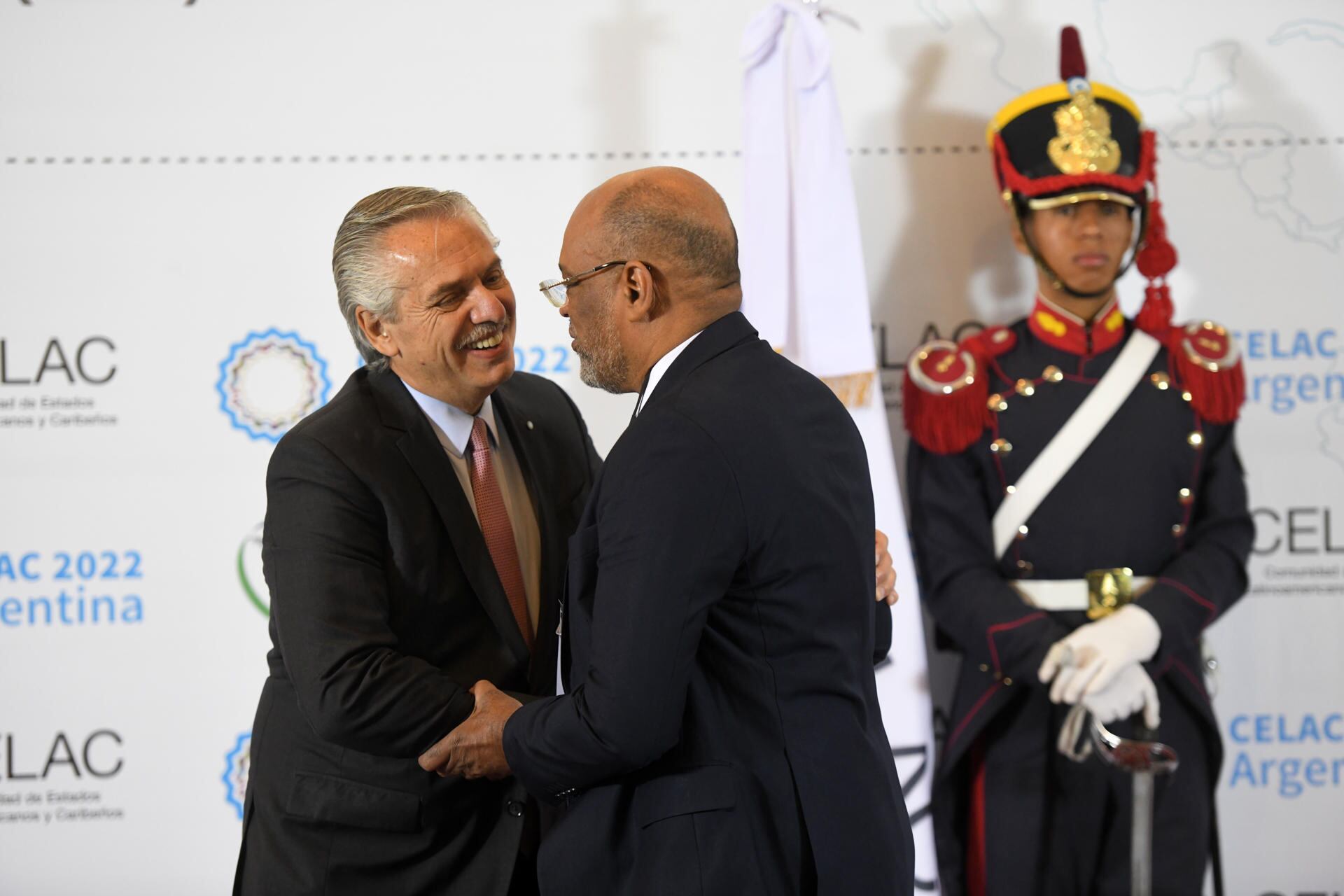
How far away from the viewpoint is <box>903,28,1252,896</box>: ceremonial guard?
2.54 meters

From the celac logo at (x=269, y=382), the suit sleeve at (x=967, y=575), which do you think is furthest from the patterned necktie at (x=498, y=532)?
the celac logo at (x=269, y=382)

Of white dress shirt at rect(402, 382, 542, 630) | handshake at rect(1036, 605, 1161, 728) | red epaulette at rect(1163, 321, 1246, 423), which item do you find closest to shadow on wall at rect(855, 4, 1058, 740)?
A: red epaulette at rect(1163, 321, 1246, 423)

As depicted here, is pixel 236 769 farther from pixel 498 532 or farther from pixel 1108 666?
pixel 1108 666

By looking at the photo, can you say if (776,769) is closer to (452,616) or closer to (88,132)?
(452,616)

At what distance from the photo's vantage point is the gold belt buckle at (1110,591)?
253cm

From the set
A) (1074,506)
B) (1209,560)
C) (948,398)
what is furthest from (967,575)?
(1209,560)

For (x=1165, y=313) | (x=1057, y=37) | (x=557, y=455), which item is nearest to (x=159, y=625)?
(x=557, y=455)

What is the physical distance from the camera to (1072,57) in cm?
268

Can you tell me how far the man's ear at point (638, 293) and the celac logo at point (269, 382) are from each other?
5.45 ft

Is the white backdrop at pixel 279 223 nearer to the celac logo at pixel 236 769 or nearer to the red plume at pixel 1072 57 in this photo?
the celac logo at pixel 236 769

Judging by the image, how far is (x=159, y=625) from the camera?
300 cm

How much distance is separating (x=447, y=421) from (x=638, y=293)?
515 millimetres

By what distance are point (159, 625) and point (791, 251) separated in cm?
181

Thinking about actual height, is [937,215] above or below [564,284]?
above
